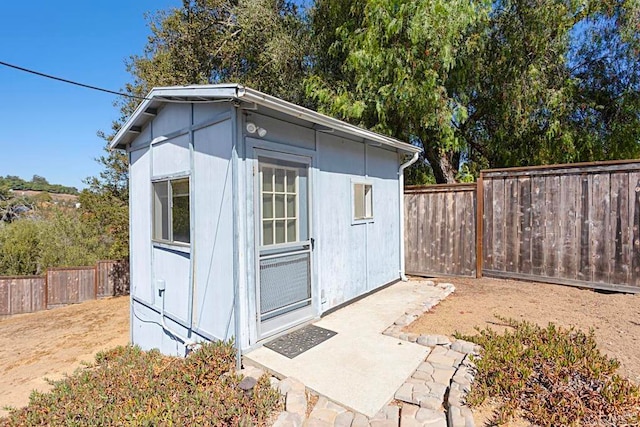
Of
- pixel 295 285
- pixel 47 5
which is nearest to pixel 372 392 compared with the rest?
pixel 295 285

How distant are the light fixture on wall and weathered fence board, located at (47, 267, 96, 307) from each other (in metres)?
9.67

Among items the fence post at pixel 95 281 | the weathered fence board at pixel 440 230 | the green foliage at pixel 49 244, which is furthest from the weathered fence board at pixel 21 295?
the weathered fence board at pixel 440 230

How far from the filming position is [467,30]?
7.60 meters

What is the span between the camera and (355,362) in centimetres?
329

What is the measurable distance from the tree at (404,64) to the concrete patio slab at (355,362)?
4.72 m

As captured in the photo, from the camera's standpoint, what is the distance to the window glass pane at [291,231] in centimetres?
411

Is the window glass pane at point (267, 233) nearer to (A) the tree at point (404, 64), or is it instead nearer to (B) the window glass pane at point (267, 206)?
(B) the window glass pane at point (267, 206)

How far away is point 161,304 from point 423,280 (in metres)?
4.74

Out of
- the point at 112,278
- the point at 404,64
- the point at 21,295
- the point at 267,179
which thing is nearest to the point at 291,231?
the point at 267,179

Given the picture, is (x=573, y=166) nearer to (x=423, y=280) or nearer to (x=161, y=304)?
(x=423, y=280)

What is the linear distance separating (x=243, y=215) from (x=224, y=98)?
1.23 metres

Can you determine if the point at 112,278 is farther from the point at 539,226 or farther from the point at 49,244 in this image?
the point at 539,226

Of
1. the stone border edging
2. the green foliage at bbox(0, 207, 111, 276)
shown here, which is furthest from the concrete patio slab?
the green foliage at bbox(0, 207, 111, 276)

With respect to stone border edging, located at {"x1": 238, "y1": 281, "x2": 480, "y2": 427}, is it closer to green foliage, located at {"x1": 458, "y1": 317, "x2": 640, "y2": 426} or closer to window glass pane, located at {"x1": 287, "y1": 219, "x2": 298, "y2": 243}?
green foliage, located at {"x1": 458, "y1": 317, "x2": 640, "y2": 426}
